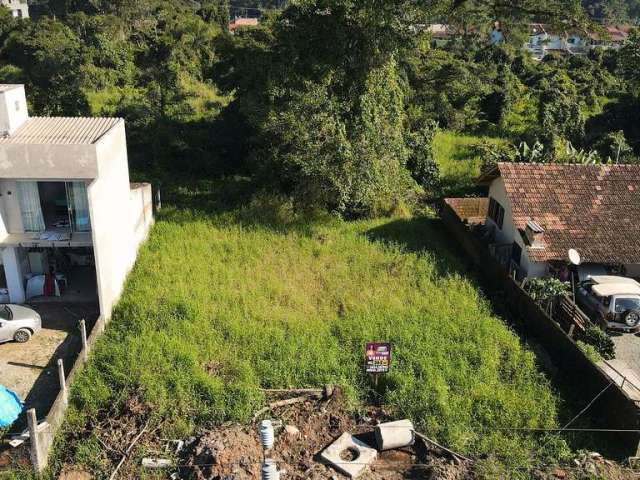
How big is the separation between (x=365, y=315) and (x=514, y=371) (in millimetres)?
4543

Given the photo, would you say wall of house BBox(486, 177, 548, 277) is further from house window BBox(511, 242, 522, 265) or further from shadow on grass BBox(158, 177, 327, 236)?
shadow on grass BBox(158, 177, 327, 236)

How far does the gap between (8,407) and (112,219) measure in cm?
676

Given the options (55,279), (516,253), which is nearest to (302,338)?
(55,279)

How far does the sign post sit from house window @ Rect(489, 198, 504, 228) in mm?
10458

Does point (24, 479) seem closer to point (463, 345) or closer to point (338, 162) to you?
point (463, 345)

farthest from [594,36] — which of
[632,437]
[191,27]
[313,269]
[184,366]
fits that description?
[191,27]

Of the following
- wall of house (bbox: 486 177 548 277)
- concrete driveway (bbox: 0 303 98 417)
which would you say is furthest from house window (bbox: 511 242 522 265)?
concrete driveway (bbox: 0 303 98 417)

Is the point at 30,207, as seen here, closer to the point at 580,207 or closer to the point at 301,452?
the point at 301,452

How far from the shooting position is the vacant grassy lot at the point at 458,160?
100ft

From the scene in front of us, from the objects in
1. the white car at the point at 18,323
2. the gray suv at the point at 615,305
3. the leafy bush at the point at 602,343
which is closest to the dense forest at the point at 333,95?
the gray suv at the point at 615,305

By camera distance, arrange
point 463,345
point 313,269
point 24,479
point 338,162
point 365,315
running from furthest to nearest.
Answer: point 338,162
point 313,269
point 365,315
point 463,345
point 24,479

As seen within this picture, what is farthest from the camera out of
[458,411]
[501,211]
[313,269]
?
[501,211]

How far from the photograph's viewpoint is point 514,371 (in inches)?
620

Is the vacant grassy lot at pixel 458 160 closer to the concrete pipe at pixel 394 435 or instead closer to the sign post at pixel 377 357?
the sign post at pixel 377 357
